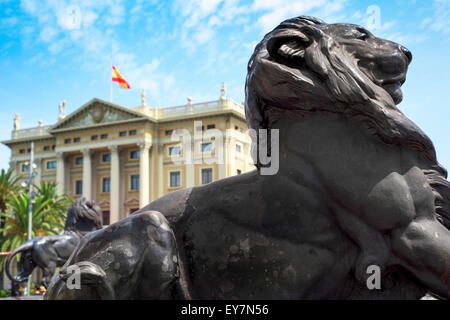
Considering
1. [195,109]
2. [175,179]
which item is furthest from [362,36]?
[195,109]

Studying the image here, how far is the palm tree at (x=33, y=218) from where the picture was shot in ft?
81.7

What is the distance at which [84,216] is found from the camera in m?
7.20

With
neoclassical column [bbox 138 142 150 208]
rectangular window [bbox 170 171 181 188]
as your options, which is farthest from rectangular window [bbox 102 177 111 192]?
rectangular window [bbox 170 171 181 188]

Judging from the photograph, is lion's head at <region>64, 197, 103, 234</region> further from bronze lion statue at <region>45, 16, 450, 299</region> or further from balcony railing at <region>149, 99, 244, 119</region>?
balcony railing at <region>149, 99, 244, 119</region>

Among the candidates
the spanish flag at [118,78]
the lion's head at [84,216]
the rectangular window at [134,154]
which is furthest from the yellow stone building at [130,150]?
the lion's head at [84,216]

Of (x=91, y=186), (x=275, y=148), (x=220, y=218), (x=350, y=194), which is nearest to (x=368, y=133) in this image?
(x=350, y=194)

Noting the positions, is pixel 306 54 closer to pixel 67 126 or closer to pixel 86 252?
pixel 86 252

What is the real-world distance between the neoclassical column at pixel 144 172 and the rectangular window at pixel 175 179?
256 cm

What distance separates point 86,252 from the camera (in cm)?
188

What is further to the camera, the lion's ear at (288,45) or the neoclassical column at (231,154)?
the neoclassical column at (231,154)

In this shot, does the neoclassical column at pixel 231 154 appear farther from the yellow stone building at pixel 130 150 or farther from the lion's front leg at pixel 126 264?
the lion's front leg at pixel 126 264

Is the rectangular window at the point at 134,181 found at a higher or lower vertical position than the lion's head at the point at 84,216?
higher

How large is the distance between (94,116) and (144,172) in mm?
8845
